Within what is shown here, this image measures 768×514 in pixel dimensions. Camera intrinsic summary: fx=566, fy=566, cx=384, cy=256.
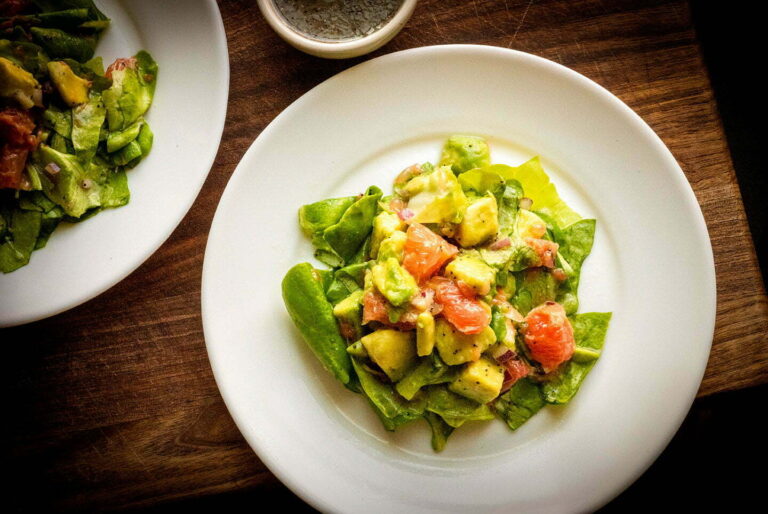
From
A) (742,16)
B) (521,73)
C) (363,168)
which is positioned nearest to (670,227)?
(521,73)

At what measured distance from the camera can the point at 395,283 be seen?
1653mm

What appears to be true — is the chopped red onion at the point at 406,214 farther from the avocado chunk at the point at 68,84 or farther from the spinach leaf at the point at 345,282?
the avocado chunk at the point at 68,84

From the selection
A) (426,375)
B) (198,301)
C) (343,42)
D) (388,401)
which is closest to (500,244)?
(426,375)

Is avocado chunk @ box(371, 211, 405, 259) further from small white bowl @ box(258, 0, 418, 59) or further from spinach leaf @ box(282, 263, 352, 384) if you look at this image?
small white bowl @ box(258, 0, 418, 59)

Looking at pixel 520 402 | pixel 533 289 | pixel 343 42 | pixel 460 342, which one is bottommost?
pixel 520 402

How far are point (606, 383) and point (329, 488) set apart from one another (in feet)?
3.20

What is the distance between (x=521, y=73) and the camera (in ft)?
6.25

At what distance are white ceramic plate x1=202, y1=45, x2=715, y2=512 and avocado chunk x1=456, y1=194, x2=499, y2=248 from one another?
1.13 ft

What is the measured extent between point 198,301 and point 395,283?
31.7 inches

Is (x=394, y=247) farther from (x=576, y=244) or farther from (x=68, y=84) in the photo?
(x=68, y=84)

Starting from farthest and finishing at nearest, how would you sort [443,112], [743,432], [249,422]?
[743,432] → [443,112] → [249,422]

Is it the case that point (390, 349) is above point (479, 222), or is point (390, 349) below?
below

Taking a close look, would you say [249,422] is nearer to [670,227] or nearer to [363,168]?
[363,168]

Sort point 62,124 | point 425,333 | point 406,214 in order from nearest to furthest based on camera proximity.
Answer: point 425,333 < point 406,214 < point 62,124
